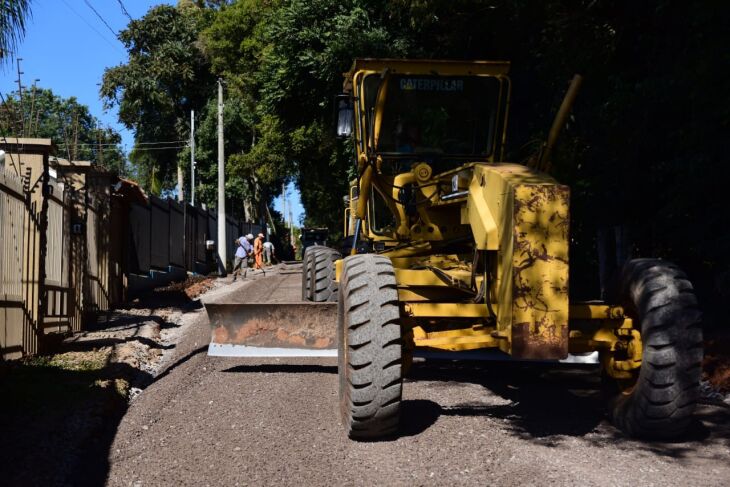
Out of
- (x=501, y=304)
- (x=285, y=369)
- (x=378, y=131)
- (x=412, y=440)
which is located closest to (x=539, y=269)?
(x=501, y=304)

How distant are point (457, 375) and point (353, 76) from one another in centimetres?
334

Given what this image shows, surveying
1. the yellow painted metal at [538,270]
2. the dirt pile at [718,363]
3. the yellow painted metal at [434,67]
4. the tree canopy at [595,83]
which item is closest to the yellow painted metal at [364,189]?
the yellow painted metal at [434,67]

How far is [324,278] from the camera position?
1137 cm

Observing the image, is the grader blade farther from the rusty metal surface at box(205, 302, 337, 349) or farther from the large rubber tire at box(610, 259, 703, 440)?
the large rubber tire at box(610, 259, 703, 440)

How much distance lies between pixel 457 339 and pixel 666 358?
4.85 feet

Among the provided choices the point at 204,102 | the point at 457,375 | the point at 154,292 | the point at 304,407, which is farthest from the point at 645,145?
the point at 204,102

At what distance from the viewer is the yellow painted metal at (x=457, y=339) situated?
614 centimetres

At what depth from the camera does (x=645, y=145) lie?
37.3ft

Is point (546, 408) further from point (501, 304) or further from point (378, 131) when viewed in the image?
point (378, 131)

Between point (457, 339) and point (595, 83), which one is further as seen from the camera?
point (595, 83)

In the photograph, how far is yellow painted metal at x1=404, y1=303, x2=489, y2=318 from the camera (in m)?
6.41

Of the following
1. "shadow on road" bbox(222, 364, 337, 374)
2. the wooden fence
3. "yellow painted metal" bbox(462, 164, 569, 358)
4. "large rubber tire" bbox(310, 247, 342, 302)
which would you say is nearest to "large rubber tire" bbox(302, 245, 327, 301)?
"large rubber tire" bbox(310, 247, 342, 302)

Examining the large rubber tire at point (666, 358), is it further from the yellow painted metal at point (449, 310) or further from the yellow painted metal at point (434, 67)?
the yellow painted metal at point (434, 67)

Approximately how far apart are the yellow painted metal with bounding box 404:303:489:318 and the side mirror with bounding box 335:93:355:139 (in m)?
2.47
